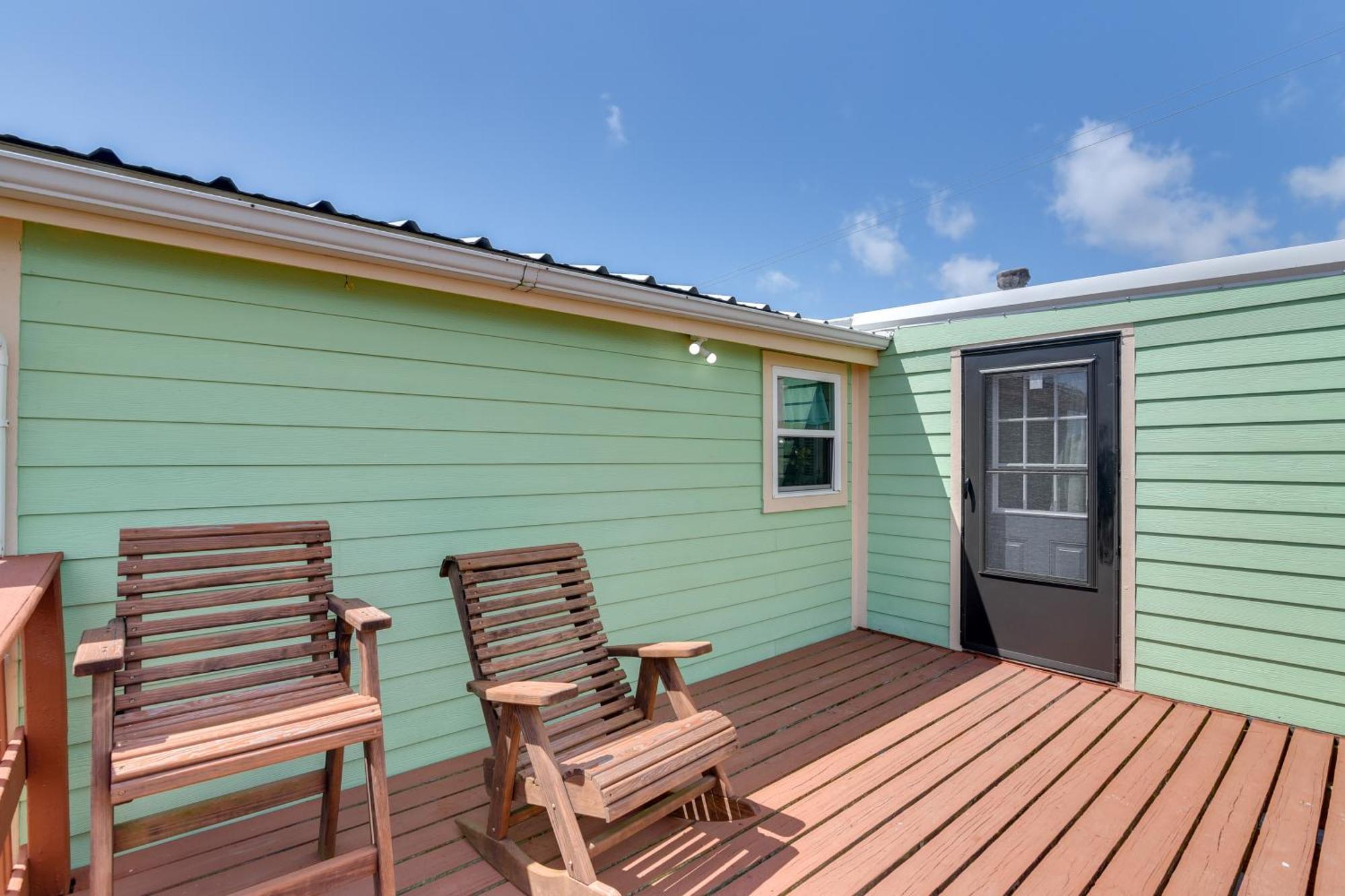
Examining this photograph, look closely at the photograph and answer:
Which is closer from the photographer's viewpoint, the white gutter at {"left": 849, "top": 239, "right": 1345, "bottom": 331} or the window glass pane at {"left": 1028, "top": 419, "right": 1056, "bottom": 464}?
the white gutter at {"left": 849, "top": 239, "right": 1345, "bottom": 331}

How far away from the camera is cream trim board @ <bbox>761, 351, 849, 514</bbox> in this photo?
13.5ft

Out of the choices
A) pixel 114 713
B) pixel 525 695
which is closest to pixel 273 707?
pixel 114 713

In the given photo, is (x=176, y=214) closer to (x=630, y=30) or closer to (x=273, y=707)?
(x=273, y=707)

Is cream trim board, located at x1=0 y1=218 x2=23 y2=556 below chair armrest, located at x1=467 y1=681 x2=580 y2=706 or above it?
above

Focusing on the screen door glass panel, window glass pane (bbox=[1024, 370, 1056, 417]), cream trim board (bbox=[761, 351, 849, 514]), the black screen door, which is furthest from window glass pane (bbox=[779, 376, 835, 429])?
window glass pane (bbox=[1024, 370, 1056, 417])

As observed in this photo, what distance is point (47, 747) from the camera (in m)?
1.80

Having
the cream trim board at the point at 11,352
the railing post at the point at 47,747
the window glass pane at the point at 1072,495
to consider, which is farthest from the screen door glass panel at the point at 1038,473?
the cream trim board at the point at 11,352

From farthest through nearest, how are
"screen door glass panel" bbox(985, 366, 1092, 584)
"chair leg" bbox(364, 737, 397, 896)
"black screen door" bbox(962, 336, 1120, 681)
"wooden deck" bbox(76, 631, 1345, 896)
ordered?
"screen door glass panel" bbox(985, 366, 1092, 584)
"black screen door" bbox(962, 336, 1120, 681)
"wooden deck" bbox(76, 631, 1345, 896)
"chair leg" bbox(364, 737, 397, 896)

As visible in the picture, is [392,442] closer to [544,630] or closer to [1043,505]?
[544,630]

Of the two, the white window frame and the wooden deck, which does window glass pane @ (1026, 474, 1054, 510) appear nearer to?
the white window frame

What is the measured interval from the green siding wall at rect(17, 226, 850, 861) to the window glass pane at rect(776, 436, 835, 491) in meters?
0.29

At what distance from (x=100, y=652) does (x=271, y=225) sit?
134 cm

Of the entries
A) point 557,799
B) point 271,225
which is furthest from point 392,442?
point 557,799

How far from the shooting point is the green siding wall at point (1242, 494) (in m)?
3.04
